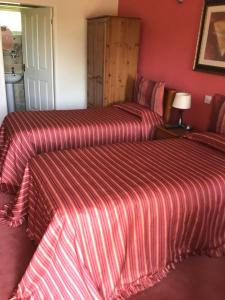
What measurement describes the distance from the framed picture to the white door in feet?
7.40

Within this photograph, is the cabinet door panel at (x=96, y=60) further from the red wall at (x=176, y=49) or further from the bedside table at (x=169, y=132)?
the bedside table at (x=169, y=132)

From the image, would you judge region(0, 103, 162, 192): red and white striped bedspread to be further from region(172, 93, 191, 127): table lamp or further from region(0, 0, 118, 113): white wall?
region(0, 0, 118, 113): white wall

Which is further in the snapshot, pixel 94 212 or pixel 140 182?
pixel 140 182

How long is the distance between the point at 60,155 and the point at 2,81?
244 cm

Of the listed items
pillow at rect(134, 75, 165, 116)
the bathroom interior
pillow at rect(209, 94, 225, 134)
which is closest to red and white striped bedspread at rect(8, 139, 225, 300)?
pillow at rect(209, 94, 225, 134)

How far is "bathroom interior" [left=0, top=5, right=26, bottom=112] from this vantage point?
16.1ft

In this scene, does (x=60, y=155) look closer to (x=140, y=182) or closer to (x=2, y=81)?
(x=140, y=182)

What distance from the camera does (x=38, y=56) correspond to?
440 cm

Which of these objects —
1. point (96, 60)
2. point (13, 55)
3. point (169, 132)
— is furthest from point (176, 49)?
point (13, 55)

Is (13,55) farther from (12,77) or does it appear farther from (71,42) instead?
(71,42)


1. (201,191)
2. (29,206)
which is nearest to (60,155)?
(29,206)

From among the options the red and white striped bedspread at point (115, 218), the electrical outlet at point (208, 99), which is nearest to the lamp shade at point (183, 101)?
the electrical outlet at point (208, 99)

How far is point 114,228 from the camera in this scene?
61.2 inches

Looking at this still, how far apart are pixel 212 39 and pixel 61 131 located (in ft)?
5.76
